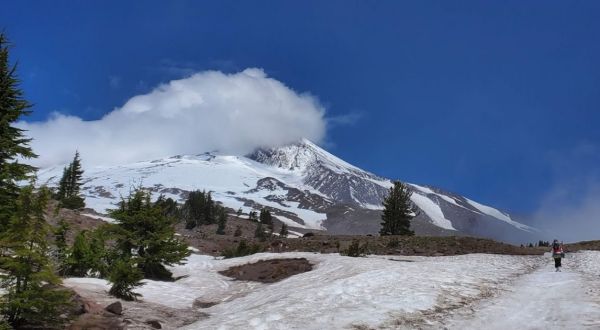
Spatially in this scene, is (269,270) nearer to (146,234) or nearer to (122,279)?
(146,234)

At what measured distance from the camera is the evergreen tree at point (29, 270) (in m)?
10.1

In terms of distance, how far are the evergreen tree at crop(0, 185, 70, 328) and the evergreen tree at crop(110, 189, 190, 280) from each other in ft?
32.8

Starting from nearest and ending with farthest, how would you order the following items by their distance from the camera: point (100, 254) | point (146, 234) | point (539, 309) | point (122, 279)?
1. point (539, 309)
2. point (122, 279)
3. point (100, 254)
4. point (146, 234)

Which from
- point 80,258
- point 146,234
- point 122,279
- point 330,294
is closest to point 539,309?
point 330,294

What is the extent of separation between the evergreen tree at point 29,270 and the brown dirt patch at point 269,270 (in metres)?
12.5

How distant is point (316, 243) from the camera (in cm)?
4022

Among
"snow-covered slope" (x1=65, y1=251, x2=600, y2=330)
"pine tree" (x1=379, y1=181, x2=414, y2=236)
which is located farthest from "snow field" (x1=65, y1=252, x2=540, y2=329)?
"pine tree" (x1=379, y1=181, x2=414, y2=236)

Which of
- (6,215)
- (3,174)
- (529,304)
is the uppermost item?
(3,174)

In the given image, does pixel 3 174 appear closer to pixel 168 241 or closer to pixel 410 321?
pixel 168 241

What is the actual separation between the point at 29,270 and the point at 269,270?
15.4 metres

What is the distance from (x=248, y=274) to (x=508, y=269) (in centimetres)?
1284

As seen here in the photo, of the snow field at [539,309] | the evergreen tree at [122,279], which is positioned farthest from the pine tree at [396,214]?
the evergreen tree at [122,279]

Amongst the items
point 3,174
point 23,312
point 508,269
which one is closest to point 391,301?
point 23,312

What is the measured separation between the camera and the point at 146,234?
2200cm
